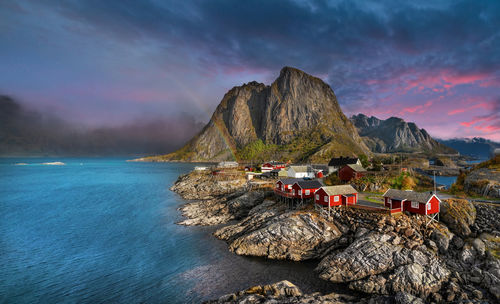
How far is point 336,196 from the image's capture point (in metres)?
40.3

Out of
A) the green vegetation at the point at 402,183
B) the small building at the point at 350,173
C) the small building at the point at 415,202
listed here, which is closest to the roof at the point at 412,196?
the small building at the point at 415,202

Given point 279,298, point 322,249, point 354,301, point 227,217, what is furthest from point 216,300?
point 227,217

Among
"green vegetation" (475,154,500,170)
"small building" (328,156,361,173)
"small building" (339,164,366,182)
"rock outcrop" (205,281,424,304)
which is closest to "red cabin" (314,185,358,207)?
"rock outcrop" (205,281,424,304)

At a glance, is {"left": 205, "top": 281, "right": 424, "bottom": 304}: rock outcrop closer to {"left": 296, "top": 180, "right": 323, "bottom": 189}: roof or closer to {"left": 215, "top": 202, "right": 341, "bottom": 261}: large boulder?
{"left": 215, "top": 202, "right": 341, "bottom": 261}: large boulder

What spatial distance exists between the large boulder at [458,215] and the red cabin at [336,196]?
1224cm

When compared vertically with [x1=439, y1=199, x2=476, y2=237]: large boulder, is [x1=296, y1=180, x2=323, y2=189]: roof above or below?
above

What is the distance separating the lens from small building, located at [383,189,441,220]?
112 feet

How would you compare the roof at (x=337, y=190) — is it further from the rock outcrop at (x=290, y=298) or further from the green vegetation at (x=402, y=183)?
the green vegetation at (x=402, y=183)

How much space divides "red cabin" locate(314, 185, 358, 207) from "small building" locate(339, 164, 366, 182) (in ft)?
68.0

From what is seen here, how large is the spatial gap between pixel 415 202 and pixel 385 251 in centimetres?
1072

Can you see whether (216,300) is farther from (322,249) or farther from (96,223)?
(96,223)

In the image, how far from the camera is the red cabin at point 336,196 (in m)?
40.0

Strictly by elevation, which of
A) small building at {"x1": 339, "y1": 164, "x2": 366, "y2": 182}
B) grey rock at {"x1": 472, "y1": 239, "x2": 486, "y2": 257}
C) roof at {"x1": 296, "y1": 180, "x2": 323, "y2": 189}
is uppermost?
small building at {"x1": 339, "y1": 164, "x2": 366, "y2": 182}

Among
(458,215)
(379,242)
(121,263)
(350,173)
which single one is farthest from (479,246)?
(121,263)
